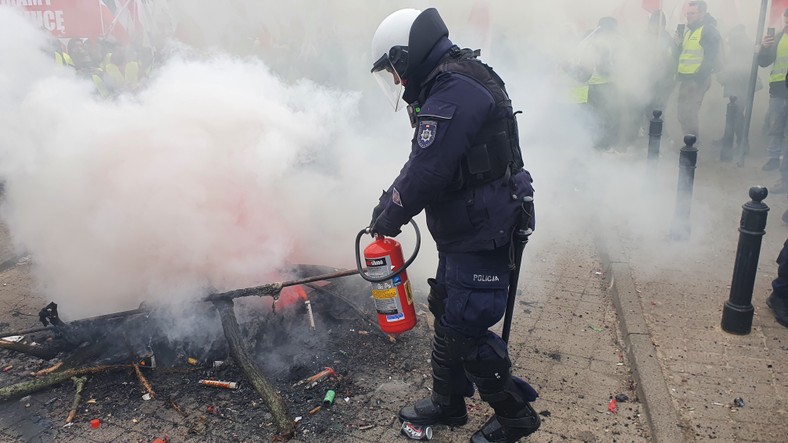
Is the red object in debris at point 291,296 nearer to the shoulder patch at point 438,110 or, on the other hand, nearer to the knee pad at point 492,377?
the knee pad at point 492,377

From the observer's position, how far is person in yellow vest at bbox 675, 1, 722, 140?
9.05 metres

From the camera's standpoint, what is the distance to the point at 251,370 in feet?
11.6

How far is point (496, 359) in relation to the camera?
277cm

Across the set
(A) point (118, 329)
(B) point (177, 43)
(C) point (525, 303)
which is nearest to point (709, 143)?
(C) point (525, 303)

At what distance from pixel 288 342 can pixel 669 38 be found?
9.09 meters

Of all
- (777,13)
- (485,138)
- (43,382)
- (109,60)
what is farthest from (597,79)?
(109,60)

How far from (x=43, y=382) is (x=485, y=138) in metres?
3.15

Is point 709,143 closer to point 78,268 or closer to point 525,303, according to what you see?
point 525,303

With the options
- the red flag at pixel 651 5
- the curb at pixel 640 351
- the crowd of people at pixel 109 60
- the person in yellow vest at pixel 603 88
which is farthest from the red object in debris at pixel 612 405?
the red flag at pixel 651 5

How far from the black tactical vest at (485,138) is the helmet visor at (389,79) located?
0.82 feet

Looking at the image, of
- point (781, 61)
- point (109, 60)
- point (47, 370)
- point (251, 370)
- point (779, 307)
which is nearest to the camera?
point (251, 370)

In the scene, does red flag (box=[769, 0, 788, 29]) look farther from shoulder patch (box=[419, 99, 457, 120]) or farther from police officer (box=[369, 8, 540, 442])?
shoulder patch (box=[419, 99, 457, 120])

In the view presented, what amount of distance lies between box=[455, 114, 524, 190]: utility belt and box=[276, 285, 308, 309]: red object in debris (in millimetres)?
1996

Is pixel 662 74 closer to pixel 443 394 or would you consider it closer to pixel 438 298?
pixel 438 298
